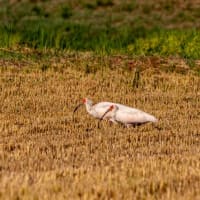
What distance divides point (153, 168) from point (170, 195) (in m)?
1.33

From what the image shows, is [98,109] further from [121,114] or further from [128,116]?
[128,116]

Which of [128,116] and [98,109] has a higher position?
[128,116]

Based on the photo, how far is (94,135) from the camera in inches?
429

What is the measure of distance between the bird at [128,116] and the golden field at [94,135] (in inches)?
5.3

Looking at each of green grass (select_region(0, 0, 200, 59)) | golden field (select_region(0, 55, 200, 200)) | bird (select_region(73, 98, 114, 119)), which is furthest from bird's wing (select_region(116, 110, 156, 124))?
green grass (select_region(0, 0, 200, 59))

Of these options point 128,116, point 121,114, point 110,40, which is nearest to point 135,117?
point 128,116

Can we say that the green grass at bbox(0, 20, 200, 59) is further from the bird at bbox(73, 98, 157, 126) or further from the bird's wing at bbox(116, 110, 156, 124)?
the bird's wing at bbox(116, 110, 156, 124)

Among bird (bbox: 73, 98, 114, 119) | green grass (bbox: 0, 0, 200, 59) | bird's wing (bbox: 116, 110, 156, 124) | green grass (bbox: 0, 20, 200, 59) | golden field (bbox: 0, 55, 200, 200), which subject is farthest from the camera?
green grass (bbox: 0, 0, 200, 59)

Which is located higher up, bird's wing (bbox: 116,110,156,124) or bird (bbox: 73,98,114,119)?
bird's wing (bbox: 116,110,156,124)

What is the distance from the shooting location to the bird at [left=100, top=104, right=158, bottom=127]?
11523mm

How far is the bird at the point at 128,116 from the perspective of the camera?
454 inches

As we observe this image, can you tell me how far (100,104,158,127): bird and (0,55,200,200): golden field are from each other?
13 cm

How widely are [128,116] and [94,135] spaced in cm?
86

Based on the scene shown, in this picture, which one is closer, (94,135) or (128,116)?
(94,135)
